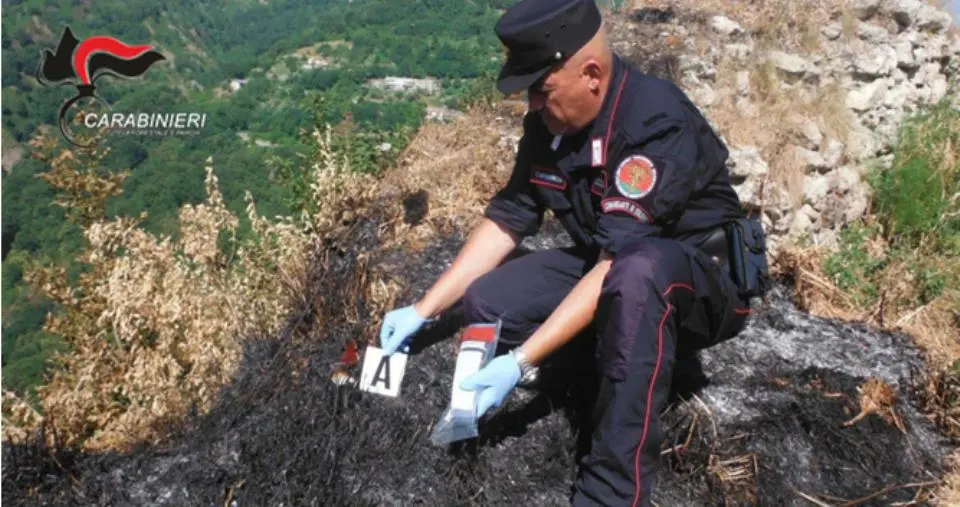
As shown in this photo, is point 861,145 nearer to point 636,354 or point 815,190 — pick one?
point 815,190

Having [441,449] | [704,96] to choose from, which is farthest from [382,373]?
[704,96]

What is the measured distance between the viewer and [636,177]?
223 centimetres

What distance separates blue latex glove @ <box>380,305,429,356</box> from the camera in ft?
9.08

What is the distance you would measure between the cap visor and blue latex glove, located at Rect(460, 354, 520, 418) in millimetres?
810

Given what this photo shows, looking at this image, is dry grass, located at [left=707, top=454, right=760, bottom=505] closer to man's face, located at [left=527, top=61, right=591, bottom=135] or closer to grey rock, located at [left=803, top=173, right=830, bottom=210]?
man's face, located at [left=527, top=61, right=591, bottom=135]

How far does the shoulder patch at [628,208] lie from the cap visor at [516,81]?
432mm

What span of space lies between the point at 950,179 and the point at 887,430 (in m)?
2.66

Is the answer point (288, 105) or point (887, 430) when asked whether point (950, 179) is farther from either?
point (288, 105)

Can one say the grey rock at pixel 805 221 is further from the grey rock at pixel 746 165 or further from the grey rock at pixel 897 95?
the grey rock at pixel 897 95

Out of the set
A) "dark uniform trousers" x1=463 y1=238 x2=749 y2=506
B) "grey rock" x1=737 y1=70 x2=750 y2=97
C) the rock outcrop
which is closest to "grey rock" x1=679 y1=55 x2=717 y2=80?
the rock outcrop

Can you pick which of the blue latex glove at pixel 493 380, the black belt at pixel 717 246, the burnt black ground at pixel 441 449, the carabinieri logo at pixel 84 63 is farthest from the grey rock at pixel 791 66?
the carabinieri logo at pixel 84 63

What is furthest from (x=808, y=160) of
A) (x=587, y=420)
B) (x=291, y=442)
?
(x=291, y=442)

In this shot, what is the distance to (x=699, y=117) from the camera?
8.13 feet

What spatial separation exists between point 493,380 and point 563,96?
0.89m
